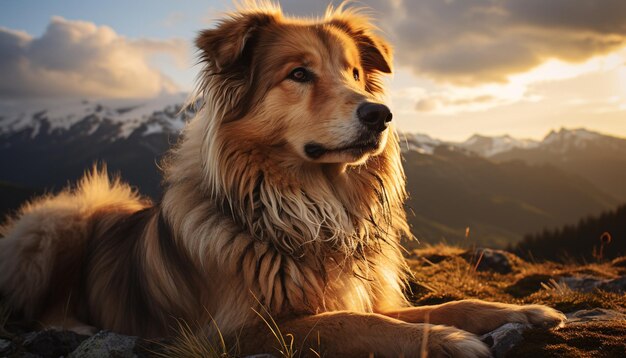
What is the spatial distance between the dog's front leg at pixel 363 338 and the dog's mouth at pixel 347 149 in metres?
1.46

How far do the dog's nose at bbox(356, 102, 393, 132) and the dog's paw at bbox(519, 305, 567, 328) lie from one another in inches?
75.7

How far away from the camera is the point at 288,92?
456 centimetres

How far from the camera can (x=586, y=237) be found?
55500mm

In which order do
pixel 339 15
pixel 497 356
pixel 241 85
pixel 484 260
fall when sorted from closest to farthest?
pixel 497 356
pixel 241 85
pixel 339 15
pixel 484 260

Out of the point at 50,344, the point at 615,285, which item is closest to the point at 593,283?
the point at 615,285

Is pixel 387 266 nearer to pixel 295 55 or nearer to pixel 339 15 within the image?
pixel 295 55

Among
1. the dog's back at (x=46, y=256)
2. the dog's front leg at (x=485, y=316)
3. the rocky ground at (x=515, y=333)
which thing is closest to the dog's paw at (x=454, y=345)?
the rocky ground at (x=515, y=333)

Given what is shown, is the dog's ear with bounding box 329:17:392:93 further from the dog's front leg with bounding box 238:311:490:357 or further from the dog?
the dog's front leg with bounding box 238:311:490:357

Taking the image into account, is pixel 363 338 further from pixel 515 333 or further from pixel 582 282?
pixel 582 282

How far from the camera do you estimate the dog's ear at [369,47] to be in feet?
18.7

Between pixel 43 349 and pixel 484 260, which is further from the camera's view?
pixel 484 260

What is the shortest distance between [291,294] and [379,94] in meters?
2.97

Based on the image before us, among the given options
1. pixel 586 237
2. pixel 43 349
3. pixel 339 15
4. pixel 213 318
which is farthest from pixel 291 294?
pixel 586 237

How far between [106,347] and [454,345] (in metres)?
2.57
